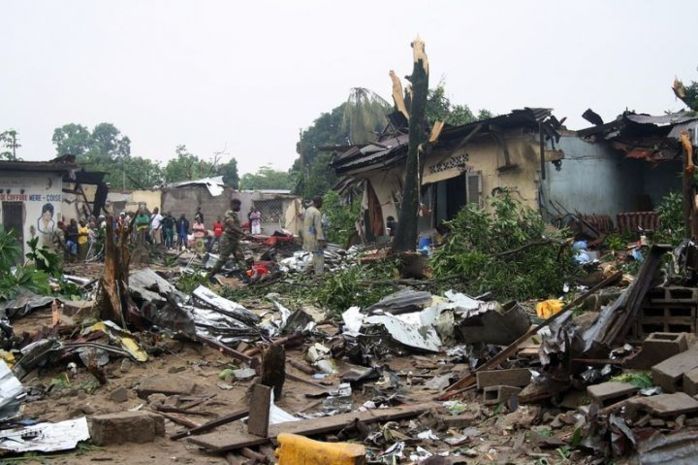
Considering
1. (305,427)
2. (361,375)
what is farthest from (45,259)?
(305,427)

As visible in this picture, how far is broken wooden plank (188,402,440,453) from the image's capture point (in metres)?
5.08

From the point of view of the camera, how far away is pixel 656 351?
516 cm

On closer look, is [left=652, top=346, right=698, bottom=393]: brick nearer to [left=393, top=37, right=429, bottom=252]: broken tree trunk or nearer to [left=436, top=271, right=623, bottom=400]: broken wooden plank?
[left=436, top=271, right=623, bottom=400]: broken wooden plank

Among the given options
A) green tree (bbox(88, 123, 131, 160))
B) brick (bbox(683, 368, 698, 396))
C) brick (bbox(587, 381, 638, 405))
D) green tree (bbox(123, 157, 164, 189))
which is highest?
green tree (bbox(88, 123, 131, 160))

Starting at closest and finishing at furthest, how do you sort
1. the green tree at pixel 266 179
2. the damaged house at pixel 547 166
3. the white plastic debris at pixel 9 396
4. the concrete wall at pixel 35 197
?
the white plastic debris at pixel 9 396 < the damaged house at pixel 547 166 < the concrete wall at pixel 35 197 < the green tree at pixel 266 179

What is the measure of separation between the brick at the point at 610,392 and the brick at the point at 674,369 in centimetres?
18

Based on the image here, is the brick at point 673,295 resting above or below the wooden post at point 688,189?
below

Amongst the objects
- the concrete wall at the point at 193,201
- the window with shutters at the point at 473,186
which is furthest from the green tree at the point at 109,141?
the window with shutters at the point at 473,186

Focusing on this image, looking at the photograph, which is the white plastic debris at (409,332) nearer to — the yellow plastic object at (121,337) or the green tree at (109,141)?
A: the yellow plastic object at (121,337)

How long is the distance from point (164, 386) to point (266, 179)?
56.7 m

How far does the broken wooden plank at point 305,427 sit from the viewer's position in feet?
16.7

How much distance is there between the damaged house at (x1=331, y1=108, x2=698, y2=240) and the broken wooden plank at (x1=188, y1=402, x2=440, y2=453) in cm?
993

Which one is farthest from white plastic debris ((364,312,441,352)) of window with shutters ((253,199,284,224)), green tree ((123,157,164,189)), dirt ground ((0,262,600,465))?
green tree ((123,157,164,189))

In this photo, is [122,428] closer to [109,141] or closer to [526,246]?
[526,246]
